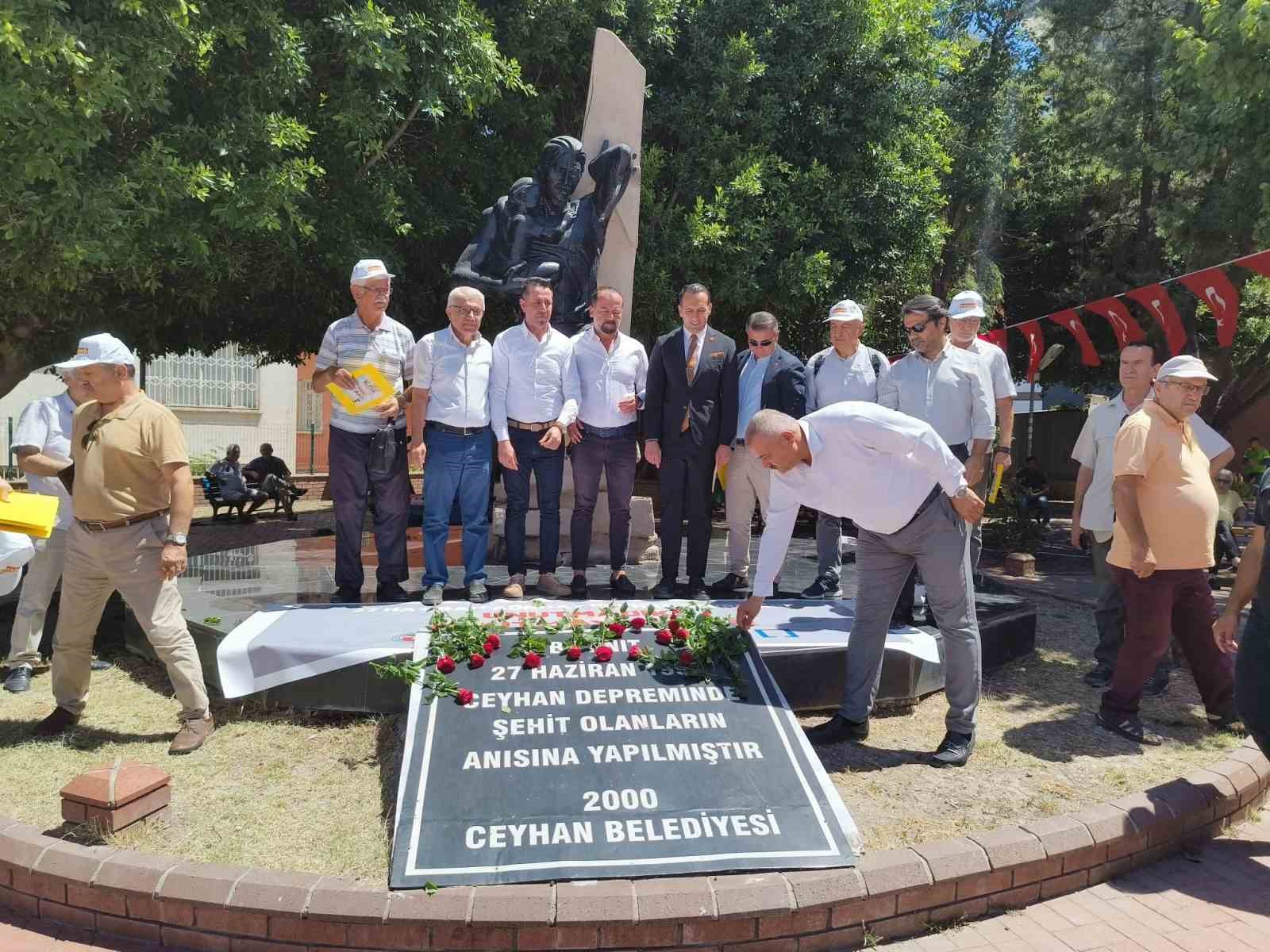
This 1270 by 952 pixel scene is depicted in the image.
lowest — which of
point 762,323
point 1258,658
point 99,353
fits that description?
point 1258,658

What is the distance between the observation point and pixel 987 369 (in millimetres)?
5418

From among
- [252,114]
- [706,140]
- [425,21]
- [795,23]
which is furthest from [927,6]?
[252,114]

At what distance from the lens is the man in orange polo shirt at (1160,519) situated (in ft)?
15.1

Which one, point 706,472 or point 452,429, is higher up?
point 452,429

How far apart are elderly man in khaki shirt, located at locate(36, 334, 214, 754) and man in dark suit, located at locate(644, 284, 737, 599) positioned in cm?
257

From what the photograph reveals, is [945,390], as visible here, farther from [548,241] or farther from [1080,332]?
[1080,332]

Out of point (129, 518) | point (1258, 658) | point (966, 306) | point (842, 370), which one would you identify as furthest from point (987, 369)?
point (129, 518)

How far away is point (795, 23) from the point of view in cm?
1318

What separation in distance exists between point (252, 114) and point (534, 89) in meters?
4.25

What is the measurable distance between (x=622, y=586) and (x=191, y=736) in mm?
2535

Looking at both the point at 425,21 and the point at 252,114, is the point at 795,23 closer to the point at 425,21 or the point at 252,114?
the point at 425,21

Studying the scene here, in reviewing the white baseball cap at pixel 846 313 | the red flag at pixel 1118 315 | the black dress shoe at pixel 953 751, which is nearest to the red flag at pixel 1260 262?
the red flag at pixel 1118 315

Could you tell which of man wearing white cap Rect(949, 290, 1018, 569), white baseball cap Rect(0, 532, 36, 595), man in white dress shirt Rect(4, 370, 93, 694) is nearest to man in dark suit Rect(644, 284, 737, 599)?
man wearing white cap Rect(949, 290, 1018, 569)

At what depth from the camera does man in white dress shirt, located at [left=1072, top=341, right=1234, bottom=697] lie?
221 inches
